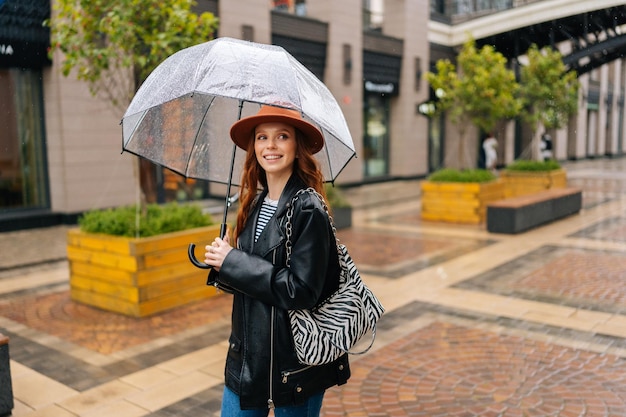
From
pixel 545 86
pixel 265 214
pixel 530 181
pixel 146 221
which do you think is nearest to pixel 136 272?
pixel 146 221

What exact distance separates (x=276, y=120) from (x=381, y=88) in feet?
71.7

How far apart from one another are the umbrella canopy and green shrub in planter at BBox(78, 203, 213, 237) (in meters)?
3.40

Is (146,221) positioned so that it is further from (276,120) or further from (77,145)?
(77,145)

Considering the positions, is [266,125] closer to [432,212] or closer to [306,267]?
[306,267]

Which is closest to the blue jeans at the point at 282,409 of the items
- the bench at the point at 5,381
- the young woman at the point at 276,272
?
the young woman at the point at 276,272

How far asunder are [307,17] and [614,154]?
4358 cm

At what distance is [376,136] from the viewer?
24.4 m

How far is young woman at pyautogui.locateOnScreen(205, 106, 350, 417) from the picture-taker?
7.37ft

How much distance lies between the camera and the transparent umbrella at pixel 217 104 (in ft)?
8.55

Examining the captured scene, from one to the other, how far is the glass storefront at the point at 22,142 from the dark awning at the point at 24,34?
0.39m

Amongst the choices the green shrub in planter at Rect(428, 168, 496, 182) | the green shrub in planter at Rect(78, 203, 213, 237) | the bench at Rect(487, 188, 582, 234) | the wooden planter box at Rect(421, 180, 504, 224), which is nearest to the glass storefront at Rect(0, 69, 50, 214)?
the green shrub in planter at Rect(78, 203, 213, 237)

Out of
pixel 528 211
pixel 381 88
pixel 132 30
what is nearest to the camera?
pixel 132 30

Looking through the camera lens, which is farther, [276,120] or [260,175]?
[260,175]

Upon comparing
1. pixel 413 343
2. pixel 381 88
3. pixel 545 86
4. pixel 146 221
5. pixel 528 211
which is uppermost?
pixel 381 88
